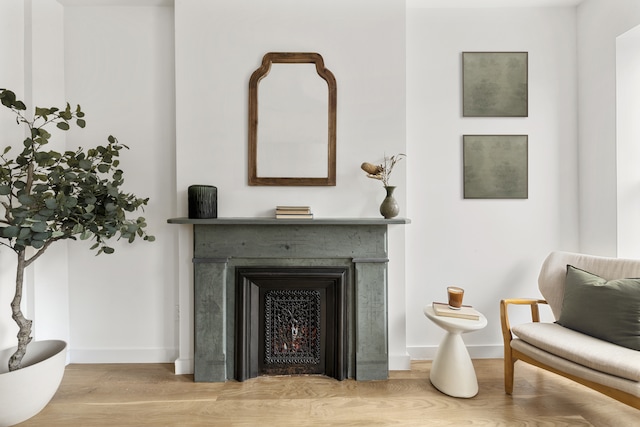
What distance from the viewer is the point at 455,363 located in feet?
6.86

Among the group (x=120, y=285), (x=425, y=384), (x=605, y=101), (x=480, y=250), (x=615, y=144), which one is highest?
(x=605, y=101)

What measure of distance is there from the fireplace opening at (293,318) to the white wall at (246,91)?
1.42 feet

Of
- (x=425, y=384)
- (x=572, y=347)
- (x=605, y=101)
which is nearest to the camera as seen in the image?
(x=572, y=347)

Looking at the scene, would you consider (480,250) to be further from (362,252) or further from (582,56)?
(582,56)

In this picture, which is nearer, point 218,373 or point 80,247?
point 218,373

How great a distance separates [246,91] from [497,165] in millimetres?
1983

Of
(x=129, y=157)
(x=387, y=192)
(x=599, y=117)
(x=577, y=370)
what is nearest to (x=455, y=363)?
(x=577, y=370)

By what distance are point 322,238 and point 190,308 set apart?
1087mm

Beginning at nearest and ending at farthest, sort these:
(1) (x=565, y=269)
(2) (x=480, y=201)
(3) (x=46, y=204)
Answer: (3) (x=46, y=204) < (1) (x=565, y=269) < (2) (x=480, y=201)

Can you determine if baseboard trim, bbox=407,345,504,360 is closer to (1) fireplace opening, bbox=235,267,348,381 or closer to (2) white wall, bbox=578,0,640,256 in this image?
(1) fireplace opening, bbox=235,267,348,381

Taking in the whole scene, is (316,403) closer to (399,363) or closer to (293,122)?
(399,363)

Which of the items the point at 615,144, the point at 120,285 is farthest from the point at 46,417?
the point at 615,144

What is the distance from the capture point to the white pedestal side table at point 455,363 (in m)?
2.05

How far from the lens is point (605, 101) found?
2406 millimetres
